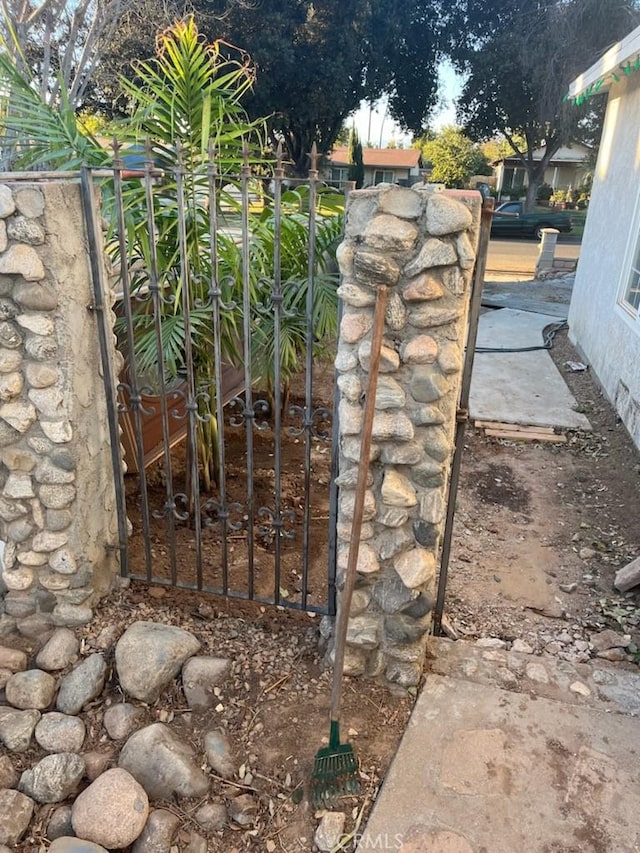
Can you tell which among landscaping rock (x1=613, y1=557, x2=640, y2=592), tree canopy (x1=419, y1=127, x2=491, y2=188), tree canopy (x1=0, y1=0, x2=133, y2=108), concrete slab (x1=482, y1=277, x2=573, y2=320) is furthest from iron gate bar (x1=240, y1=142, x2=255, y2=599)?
tree canopy (x1=419, y1=127, x2=491, y2=188)

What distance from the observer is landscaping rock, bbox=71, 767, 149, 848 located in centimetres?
185

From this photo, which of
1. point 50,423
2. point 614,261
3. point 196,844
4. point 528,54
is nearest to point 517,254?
point 528,54

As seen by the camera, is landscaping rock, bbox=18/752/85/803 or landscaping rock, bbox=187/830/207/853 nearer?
landscaping rock, bbox=187/830/207/853

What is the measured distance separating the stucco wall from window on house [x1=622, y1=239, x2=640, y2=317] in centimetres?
10

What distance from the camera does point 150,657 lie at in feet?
7.77

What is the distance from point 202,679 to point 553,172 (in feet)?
129

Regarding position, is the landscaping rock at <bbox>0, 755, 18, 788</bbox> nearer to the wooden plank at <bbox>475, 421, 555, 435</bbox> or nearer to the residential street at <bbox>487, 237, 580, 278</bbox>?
the wooden plank at <bbox>475, 421, 555, 435</bbox>

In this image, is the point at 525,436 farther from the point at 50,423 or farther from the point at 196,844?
the point at 196,844

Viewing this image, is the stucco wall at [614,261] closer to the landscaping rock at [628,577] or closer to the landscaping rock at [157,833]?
the landscaping rock at [628,577]

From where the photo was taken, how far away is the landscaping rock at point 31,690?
7.58ft

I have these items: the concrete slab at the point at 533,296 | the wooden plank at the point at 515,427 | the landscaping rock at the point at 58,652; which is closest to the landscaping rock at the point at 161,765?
the landscaping rock at the point at 58,652

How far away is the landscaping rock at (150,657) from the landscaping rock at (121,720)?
0.06 m

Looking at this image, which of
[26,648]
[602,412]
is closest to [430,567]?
[26,648]

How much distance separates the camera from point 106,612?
2744 mm
